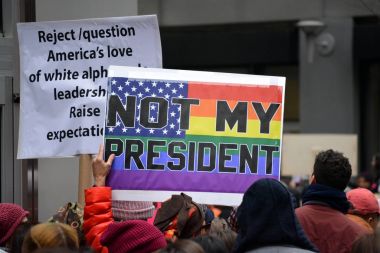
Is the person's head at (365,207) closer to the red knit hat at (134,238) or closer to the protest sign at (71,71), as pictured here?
the protest sign at (71,71)

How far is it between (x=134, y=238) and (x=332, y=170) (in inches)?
47.3

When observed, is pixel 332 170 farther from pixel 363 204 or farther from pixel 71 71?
pixel 71 71

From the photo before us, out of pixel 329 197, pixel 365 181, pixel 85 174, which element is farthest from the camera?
pixel 365 181

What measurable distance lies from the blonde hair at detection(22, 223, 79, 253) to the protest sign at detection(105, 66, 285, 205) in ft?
3.12

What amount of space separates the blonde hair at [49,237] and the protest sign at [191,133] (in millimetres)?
951

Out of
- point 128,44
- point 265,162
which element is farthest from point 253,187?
point 128,44

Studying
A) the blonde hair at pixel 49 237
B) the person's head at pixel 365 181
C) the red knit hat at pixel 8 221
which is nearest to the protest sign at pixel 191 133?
the red knit hat at pixel 8 221

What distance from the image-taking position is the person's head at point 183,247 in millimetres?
3221

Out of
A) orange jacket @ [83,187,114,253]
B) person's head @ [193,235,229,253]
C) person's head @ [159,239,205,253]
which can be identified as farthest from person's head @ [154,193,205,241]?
person's head @ [159,239,205,253]

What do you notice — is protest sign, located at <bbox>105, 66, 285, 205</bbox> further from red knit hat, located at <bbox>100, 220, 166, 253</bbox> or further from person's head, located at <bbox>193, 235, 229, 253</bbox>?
A: person's head, located at <bbox>193, 235, 229, 253</bbox>

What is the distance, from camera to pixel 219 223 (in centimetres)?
453

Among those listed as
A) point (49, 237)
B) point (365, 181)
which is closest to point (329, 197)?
point (49, 237)

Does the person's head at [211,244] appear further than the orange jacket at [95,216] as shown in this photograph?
No

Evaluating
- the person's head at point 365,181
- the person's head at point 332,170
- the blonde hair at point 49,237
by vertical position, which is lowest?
the person's head at point 365,181
